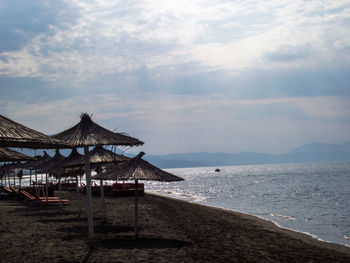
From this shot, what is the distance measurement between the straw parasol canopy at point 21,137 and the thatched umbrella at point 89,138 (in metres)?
2.84

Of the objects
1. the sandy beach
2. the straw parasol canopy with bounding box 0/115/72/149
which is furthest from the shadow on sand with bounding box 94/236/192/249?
the straw parasol canopy with bounding box 0/115/72/149

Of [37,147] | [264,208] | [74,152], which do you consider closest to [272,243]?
[37,147]

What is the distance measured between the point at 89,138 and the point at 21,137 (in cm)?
405

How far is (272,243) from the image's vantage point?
12.3 meters

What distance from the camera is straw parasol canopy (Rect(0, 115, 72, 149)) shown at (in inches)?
237

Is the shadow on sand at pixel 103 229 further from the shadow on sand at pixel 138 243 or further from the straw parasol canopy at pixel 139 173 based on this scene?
the straw parasol canopy at pixel 139 173

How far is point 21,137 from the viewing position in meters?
6.19

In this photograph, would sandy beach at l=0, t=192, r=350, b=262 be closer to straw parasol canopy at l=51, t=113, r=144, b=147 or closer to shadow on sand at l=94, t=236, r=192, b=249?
shadow on sand at l=94, t=236, r=192, b=249

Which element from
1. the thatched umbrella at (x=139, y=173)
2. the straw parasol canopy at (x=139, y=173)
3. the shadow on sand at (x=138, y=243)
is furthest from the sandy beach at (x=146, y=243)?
the straw parasol canopy at (x=139, y=173)

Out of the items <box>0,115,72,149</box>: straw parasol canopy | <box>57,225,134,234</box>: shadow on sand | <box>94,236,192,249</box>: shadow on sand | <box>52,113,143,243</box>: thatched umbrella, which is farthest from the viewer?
<box>57,225,134,234</box>: shadow on sand

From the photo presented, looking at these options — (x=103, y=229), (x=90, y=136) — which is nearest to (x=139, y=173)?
(x=90, y=136)

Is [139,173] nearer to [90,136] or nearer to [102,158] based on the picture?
[90,136]

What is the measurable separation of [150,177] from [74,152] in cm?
833

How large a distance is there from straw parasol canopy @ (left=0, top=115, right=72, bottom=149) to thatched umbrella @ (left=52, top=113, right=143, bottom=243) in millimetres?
2842
